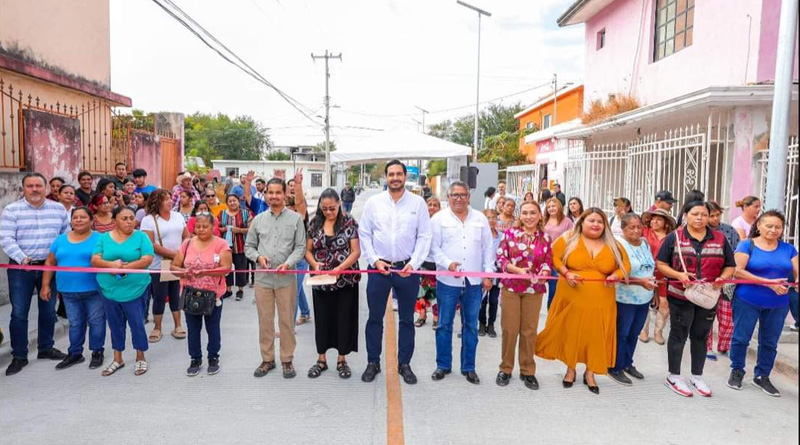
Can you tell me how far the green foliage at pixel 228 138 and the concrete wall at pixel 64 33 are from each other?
49.0 m

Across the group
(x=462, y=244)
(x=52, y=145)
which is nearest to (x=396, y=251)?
(x=462, y=244)

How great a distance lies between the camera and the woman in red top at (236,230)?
8.22m

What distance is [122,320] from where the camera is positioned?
531 cm

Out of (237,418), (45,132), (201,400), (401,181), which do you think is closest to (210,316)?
(201,400)

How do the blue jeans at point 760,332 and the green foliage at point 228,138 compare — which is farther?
the green foliage at point 228,138

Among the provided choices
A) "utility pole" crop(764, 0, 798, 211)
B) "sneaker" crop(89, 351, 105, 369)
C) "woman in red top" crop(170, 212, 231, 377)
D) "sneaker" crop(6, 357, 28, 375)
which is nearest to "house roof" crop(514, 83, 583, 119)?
"utility pole" crop(764, 0, 798, 211)

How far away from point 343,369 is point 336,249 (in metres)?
1.11

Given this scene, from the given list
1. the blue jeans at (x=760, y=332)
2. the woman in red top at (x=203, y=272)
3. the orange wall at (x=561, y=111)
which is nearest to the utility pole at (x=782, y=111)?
the blue jeans at (x=760, y=332)

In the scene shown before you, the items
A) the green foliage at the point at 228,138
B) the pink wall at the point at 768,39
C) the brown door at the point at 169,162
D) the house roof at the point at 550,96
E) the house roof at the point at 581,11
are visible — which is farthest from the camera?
the green foliage at the point at 228,138

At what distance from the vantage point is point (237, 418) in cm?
424

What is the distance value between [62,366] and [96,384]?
66 centimetres

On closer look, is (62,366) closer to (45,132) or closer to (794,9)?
(45,132)

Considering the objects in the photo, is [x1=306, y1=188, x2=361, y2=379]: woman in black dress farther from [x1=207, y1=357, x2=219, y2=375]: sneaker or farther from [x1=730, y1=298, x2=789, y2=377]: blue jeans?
[x1=730, y1=298, x2=789, y2=377]: blue jeans

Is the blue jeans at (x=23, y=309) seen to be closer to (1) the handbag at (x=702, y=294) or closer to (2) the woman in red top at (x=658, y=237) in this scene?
(1) the handbag at (x=702, y=294)
